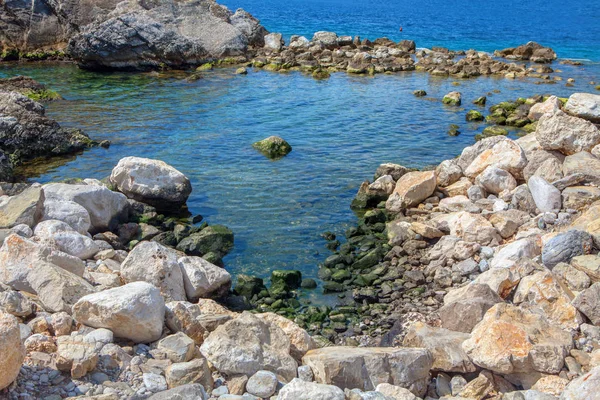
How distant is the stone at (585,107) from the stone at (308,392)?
1566 cm

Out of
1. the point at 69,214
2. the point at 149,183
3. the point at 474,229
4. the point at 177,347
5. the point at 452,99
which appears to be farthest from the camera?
the point at 452,99

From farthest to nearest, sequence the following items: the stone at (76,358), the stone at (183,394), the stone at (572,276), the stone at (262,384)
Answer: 1. the stone at (572,276)
2. the stone at (262,384)
3. the stone at (76,358)
4. the stone at (183,394)

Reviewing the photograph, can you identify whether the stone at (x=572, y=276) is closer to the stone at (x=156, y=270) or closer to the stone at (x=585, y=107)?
the stone at (x=156, y=270)

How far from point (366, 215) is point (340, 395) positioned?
37.5 ft

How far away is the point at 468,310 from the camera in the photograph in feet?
38.0

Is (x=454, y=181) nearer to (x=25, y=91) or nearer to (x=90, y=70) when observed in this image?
(x=25, y=91)

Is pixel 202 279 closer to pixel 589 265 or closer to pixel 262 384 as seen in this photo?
pixel 262 384

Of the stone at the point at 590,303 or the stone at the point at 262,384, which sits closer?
the stone at the point at 262,384

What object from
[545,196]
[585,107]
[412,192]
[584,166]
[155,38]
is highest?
[155,38]

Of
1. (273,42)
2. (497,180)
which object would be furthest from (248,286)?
(273,42)

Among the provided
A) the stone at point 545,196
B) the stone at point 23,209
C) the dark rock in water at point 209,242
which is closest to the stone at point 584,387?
the stone at point 545,196

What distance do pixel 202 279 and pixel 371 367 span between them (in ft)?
17.1

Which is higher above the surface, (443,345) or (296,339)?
(443,345)

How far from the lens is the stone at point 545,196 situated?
17.0 meters
